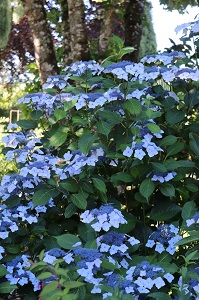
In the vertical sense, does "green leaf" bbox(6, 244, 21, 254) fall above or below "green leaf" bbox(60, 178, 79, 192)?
below

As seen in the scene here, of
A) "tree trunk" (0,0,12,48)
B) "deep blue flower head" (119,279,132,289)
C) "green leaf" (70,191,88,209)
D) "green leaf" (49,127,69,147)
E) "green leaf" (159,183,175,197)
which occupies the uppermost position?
"tree trunk" (0,0,12,48)

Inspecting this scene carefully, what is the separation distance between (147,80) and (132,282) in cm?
118

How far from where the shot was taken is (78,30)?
398 centimetres

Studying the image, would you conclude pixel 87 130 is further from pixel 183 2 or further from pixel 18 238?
pixel 183 2

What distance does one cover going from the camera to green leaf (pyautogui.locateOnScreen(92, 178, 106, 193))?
2.31m

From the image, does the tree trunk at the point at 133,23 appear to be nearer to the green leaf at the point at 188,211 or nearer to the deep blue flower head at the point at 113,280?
the green leaf at the point at 188,211

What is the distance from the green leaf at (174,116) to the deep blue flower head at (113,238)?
72 centimetres

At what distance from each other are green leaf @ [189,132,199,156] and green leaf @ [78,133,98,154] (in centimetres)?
46

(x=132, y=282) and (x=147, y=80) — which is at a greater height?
(x=147, y=80)

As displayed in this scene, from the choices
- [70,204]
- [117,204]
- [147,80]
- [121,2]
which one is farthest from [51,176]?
[121,2]

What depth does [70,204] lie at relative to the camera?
2.40 meters

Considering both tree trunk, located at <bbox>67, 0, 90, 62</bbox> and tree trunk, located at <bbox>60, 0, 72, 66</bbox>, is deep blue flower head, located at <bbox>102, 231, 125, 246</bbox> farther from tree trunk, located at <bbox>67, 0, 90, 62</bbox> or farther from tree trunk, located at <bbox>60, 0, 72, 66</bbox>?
tree trunk, located at <bbox>60, 0, 72, 66</bbox>

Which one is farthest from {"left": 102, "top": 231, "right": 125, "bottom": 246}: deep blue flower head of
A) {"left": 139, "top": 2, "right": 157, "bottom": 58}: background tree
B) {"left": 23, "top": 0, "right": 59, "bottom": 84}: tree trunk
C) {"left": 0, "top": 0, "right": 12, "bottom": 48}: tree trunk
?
{"left": 139, "top": 2, "right": 157, "bottom": 58}: background tree

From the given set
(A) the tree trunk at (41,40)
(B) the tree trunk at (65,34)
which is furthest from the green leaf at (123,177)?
(B) the tree trunk at (65,34)
